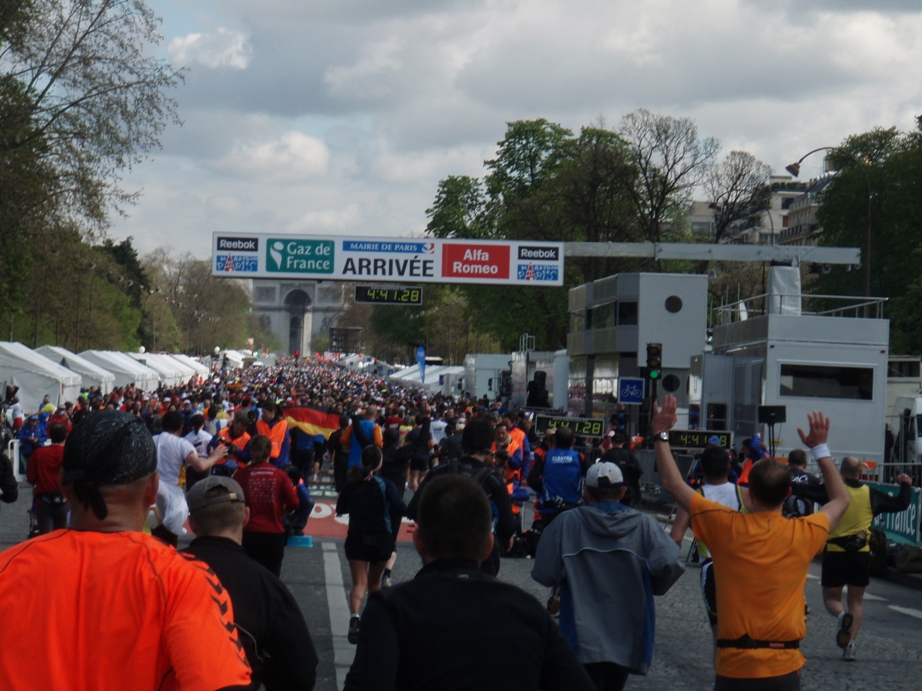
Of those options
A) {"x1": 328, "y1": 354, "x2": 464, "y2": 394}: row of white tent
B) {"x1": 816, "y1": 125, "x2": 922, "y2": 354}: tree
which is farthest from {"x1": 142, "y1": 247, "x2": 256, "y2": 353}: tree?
{"x1": 816, "y1": 125, "x2": 922, "y2": 354}: tree

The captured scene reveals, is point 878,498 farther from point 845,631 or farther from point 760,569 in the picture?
point 760,569

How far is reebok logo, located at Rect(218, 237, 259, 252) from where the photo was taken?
3328cm

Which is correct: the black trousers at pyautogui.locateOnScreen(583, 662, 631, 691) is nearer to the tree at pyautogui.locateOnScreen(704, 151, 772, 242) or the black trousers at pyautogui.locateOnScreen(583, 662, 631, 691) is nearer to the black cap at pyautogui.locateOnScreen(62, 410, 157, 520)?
the black cap at pyautogui.locateOnScreen(62, 410, 157, 520)

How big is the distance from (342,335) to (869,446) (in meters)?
152

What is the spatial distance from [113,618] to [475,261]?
104ft

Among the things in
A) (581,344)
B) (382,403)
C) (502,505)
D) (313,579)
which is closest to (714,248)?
(581,344)

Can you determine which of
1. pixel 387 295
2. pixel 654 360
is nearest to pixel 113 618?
pixel 654 360

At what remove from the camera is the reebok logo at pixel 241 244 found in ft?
109

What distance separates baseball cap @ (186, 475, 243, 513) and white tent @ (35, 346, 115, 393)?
135ft

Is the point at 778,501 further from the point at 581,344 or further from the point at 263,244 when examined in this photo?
the point at 581,344

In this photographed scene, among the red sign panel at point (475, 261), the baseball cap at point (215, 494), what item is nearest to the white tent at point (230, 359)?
the red sign panel at point (475, 261)

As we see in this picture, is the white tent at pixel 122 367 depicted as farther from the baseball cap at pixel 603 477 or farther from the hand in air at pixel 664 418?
the hand in air at pixel 664 418

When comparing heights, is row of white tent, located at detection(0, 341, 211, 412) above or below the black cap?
above

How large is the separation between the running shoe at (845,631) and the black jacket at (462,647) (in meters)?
6.96
